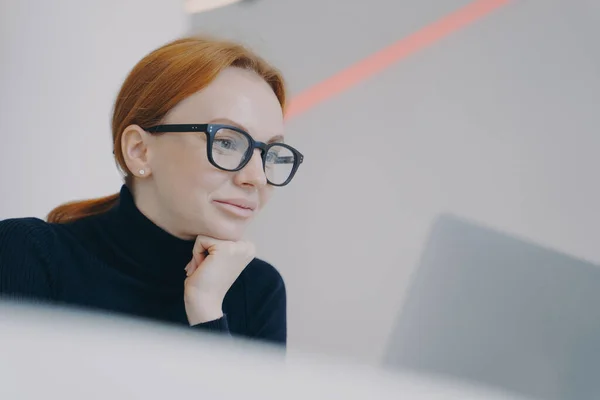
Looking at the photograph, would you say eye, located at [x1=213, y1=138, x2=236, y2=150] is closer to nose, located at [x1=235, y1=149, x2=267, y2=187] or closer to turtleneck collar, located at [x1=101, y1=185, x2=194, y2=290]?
nose, located at [x1=235, y1=149, x2=267, y2=187]

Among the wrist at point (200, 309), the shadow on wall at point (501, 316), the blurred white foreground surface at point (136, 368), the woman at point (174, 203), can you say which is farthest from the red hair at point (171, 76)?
the blurred white foreground surface at point (136, 368)

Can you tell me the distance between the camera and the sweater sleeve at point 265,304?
92 centimetres

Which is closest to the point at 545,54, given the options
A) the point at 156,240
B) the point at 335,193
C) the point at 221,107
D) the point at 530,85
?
the point at 530,85

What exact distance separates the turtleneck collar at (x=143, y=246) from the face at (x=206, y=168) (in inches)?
0.7

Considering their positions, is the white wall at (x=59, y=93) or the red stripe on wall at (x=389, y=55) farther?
the red stripe on wall at (x=389, y=55)

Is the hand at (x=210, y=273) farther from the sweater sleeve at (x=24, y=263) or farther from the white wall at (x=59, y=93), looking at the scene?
the white wall at (x=59, y=93)

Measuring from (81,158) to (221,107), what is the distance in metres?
0.35

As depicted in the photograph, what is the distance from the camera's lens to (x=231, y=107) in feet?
2.57

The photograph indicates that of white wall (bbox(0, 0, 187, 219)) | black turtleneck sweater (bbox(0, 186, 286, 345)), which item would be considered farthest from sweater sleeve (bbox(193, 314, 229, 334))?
white wall (bbox(0, 0, 187, 219))

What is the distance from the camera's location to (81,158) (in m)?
0.99

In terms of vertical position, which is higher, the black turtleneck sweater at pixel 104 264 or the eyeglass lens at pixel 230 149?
the eyeglass lens at pixel 230 149

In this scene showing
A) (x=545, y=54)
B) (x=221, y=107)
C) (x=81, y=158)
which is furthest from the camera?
(x=545, y=54)

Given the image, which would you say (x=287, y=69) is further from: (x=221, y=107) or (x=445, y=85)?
(x=221, y=107)

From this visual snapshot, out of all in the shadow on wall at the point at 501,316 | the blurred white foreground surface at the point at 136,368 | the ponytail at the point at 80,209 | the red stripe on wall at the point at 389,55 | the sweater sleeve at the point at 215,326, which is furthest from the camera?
the red stripe on wall at the point at 389,55
